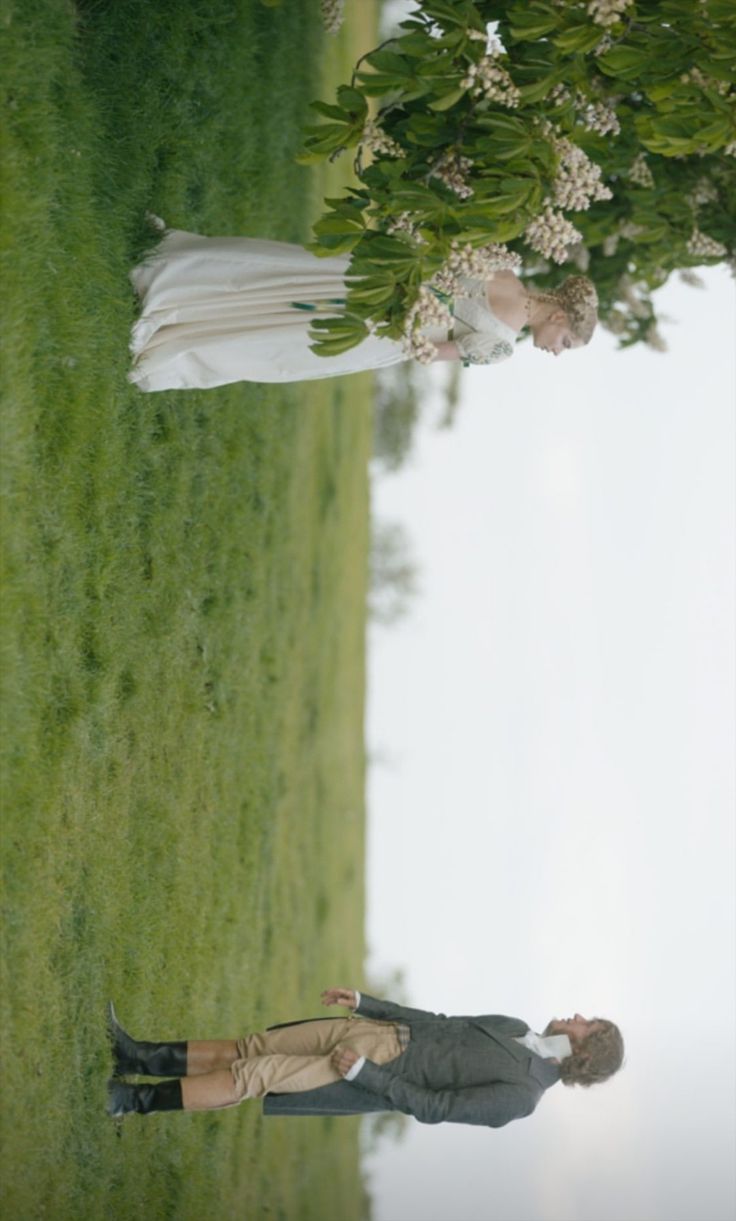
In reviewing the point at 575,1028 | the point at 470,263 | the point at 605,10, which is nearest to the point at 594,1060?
the point at 575,1028

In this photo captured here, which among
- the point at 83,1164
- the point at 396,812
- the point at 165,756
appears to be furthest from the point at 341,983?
the point at 83,1164

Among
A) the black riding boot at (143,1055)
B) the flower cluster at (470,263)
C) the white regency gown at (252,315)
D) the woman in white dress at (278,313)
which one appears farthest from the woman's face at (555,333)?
the black riding boot at (143,1055)

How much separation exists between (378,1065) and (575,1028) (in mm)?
894

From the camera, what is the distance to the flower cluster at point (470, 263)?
15.3 feet

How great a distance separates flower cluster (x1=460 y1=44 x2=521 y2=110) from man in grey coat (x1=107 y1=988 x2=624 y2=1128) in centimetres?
343

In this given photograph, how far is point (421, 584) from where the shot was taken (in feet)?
49.5

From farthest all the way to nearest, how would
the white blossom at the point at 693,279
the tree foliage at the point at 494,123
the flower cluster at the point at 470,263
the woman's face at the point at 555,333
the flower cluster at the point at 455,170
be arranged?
the white blossom at the point at 693,279 < the woman's face at the point at 555,333 < the flower cluster at the point at 455,170 < the flower cluster at the point at 470,263 < the tree foliage at the point at 494,123

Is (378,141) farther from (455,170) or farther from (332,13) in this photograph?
(332,13)

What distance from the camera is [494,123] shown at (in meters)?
4.50

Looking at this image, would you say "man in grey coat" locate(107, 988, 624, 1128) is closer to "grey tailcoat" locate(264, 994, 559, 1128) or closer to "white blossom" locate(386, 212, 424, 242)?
"grey tailcoat" locate(264, 994, 559, 1128)

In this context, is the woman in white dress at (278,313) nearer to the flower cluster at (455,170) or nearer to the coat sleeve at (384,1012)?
the flower cluster at (455,170)

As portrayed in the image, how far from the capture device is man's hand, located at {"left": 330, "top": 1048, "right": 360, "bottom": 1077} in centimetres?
504

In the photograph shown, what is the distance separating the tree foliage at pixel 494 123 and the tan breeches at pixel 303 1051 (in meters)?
2.69

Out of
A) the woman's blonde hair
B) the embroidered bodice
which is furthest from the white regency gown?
the woman's blonde hair
